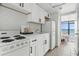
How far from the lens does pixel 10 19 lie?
1973mm

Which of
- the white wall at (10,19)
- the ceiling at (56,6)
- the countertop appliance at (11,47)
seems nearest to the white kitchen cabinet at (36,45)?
the countertop appliance at (11,47)

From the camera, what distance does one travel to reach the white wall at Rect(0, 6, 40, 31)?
5.78ft

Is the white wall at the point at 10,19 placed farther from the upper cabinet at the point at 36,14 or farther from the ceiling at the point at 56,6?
the ceiling at the point at 56,6

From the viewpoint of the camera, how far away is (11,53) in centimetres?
121

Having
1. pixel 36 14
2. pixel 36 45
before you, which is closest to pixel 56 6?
pixel 36 14

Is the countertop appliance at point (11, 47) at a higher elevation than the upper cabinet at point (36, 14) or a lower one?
lower

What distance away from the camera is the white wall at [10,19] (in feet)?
5.78

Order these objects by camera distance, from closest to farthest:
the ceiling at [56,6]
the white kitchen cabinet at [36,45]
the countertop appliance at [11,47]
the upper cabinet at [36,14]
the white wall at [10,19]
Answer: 1. the countertop appliance at [11,47]
2. the white wall at [10,19]
3. the white kitchen cabinet at [36,45]
4. the upper cabinet at [36,14]
5. the ceiling at [56,6]

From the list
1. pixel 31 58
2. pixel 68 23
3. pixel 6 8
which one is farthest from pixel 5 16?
pixel 68 23

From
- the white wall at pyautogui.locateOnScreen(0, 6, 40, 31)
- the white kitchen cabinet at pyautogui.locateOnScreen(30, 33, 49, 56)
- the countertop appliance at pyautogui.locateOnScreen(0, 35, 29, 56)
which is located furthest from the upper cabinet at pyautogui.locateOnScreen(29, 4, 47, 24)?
the countertop appliance at pyautogui.locateOnScreen(0, 35, 29, 56)

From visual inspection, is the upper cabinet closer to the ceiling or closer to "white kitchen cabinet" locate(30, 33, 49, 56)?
the ceiling

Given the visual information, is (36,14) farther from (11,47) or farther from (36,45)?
(11,47)

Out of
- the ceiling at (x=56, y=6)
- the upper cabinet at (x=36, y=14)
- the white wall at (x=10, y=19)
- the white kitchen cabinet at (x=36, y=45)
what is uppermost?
the ceiling at (x=56, y=6)

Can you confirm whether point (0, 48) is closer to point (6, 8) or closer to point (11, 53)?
point (11, 53)
